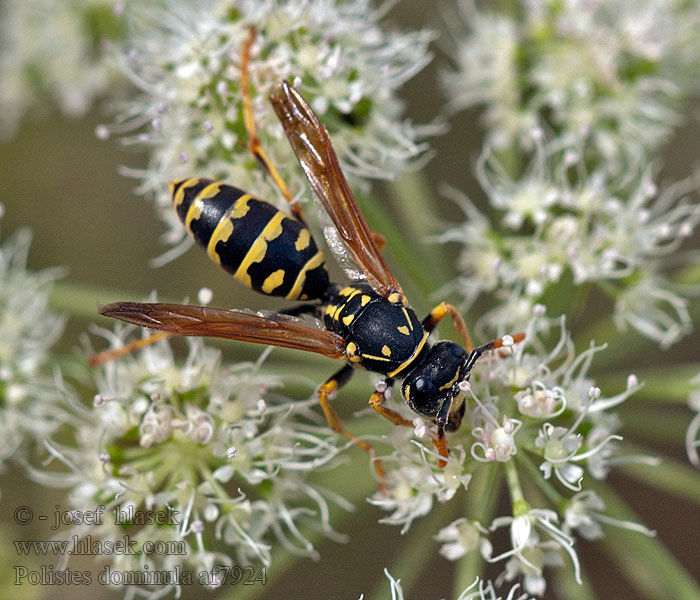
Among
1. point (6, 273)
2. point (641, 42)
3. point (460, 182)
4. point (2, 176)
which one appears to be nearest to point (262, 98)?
point (6, 273)

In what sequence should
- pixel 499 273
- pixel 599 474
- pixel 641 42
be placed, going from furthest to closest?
pixel 641 42 < pixel 499 273 < pixel 599 474

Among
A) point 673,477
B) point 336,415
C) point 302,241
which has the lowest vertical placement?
point 673,477

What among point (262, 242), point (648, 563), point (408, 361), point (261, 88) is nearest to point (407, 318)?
point (408, 361)

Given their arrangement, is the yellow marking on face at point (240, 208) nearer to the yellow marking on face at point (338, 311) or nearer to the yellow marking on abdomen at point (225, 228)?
the yellow marking on abdomen at point (225, 228)

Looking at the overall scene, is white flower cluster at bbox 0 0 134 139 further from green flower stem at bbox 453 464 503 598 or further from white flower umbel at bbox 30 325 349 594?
green flower stem at bbox 453 464 503 598

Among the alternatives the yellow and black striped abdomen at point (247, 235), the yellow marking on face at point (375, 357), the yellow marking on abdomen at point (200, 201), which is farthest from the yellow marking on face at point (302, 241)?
the yellow marking on face at point (375, 357)

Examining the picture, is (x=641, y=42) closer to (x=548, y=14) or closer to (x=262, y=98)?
(x=548, y=14)

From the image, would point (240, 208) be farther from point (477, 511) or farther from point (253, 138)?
point (477, 511)
